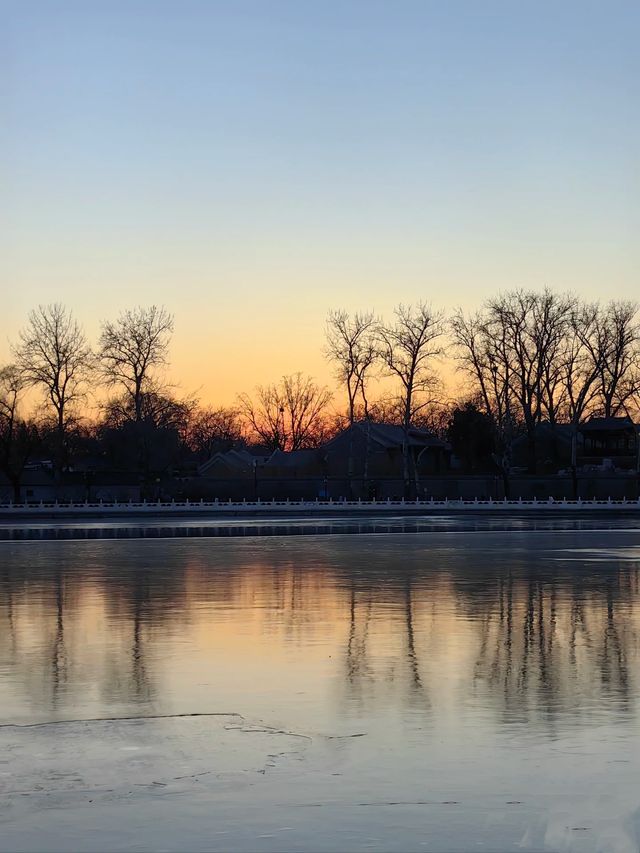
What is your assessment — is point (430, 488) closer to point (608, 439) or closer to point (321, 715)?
point (608, 439)

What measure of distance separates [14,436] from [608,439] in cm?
5853

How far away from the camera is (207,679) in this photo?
13.5 meters

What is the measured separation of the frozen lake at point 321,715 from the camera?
25.4 ft

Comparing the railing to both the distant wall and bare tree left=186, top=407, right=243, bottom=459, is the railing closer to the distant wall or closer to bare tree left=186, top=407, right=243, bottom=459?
the distant wall

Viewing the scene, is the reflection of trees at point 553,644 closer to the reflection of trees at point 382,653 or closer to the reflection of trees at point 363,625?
the reflection of trees at point 363,625

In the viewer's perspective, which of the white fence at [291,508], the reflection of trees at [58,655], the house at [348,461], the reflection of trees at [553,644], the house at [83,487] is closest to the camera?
the reflection of trees at [553,644]

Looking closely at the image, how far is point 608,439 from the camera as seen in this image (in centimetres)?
12588

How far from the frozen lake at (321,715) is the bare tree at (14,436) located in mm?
76740

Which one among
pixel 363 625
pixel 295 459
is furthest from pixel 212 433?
pixel 363 625

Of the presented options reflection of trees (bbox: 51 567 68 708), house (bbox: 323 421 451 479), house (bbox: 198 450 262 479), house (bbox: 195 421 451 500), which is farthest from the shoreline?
A: reflection of trees (bbox: 51 567 68 708)

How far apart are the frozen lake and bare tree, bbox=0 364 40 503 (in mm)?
76740

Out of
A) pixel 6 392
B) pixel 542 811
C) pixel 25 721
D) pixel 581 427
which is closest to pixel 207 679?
pixel 25 721

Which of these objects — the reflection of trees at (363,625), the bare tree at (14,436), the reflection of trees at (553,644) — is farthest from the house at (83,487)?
the reflection of trees at (553,644)

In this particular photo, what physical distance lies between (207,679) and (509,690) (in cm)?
328
